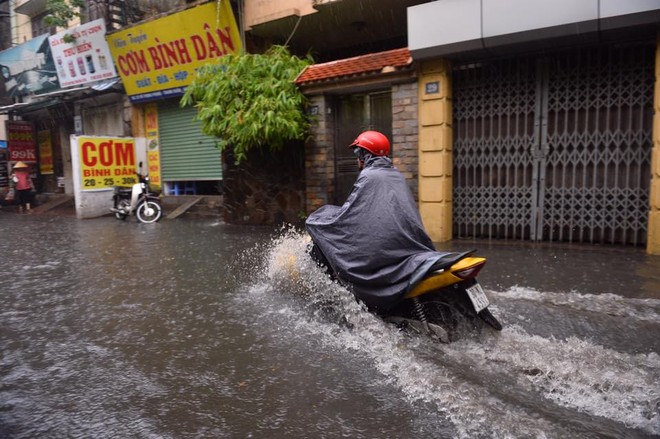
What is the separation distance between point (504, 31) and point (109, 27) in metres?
11.9

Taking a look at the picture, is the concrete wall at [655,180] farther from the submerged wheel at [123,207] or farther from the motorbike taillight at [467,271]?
the submerged wheel at [123,207]

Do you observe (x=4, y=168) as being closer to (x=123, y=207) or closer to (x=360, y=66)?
(x=123, y=207)

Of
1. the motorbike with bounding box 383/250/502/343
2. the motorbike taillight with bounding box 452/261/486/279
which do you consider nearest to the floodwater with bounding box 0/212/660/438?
the motorbike with bounding box 383/250/502/343

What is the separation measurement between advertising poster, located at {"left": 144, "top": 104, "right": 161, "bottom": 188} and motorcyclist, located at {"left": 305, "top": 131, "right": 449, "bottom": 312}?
39.9 ft

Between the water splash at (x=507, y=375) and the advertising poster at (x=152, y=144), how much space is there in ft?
38.8

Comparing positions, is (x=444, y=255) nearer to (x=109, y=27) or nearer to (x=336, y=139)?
(x=336, y=139)

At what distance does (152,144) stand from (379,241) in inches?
508

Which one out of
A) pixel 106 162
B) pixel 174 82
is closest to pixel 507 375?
pixel 174 82

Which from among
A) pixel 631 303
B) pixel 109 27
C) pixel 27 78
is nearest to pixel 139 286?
pixel 631 303

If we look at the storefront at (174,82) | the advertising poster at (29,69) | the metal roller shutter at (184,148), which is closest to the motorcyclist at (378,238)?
the storefront at (174,82)

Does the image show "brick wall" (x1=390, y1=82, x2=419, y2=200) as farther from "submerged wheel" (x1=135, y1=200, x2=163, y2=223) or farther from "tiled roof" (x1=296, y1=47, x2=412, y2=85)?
"submerged wheel" (x1=135, y1=200, x2=163, y2=223)

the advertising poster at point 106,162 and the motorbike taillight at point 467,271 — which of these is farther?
the advertising poster at point 106,162

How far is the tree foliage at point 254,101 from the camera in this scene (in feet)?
29.8

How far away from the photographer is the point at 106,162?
14039 mm
